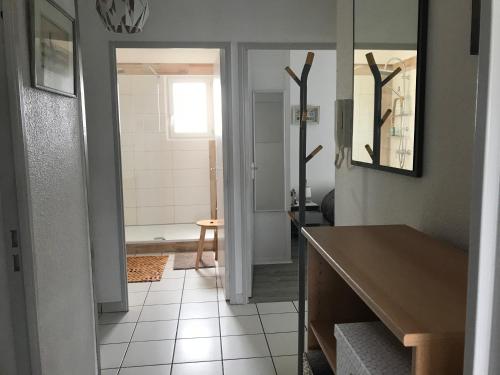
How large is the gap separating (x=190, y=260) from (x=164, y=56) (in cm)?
230

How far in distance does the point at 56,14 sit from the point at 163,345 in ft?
6.67

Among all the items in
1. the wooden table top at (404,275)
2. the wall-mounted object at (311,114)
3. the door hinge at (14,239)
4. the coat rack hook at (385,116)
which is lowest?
the wooden table top at (404,275)

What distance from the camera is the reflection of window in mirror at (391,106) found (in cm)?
171

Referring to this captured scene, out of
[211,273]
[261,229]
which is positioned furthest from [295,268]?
[211,273]

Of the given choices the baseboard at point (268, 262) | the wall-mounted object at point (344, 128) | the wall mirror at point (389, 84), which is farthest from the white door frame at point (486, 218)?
the baseboard at point (268, 262)

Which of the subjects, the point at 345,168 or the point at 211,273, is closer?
the point at 345,168

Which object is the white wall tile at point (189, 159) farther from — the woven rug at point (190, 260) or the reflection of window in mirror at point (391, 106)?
the reflection of window in mirror at point (391, 106)

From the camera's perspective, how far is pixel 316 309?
1.68 m

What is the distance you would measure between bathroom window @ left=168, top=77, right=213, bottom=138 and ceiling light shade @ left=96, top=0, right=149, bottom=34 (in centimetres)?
377

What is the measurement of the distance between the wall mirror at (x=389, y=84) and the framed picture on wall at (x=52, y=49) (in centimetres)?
138

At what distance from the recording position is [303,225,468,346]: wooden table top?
85cm

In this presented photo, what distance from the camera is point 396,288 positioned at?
40.4 inches

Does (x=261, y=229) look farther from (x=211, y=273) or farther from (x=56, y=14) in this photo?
(x=56, y=14)

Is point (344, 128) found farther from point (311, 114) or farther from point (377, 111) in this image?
point (311, 114)
